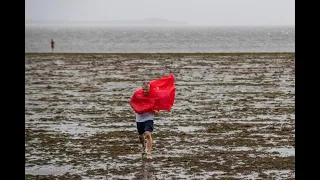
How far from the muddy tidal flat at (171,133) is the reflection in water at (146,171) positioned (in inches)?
0.7

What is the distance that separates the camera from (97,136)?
1362 centimetres

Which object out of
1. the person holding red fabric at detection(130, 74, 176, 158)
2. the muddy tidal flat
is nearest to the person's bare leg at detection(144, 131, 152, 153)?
the person holding red fabric at detection(130, 74, 176, 158)

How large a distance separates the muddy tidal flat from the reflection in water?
17 mm

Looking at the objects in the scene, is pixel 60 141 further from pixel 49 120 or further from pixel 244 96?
pixel 244 96

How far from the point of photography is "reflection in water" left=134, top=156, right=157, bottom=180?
939cm

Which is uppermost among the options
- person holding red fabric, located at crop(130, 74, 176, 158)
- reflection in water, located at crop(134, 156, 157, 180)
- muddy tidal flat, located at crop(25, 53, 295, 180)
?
person holding red fabric, located at crop(130, 74, 176, 158)

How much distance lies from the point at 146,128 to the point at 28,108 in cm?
981

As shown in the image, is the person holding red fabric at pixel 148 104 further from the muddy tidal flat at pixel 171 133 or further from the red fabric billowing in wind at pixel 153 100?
the muddy tidal flat at pixel 171 133

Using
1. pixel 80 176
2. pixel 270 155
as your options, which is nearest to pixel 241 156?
pixel 270 155

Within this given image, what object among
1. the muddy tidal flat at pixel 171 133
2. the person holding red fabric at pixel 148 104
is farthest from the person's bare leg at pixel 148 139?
the muddy tidal flat at pixel 171 133

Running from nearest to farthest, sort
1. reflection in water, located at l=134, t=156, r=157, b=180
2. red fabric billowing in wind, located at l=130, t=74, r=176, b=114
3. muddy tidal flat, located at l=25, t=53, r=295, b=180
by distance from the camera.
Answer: reflection in water, located at l=134, t=156, r=157, b=180, muddy tidal flat, located at l=25, t=53, r=295, b=180, red fabric billowing in wind, located at l=130, t=74, r=176, b=114

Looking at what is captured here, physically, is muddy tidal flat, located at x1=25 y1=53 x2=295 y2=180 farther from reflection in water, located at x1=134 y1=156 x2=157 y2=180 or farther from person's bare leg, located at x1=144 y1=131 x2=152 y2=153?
person's bare leg, located at x1=144 y1=131 x2=152 y2=153
